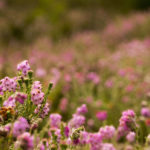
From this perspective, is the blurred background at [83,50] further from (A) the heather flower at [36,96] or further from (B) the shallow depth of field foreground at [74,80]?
(A) the heather flower at [36,96]

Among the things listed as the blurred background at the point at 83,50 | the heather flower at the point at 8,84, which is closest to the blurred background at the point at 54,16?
the blurred background at the point at 83,50

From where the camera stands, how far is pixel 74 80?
3.44m

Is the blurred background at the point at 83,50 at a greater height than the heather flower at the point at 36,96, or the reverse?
the blurred background at the point at 83,50

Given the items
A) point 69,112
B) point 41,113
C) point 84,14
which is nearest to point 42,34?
point 84,14

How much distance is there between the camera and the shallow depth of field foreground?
44.6 inches

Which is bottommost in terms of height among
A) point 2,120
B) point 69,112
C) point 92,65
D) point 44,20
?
point 2,120

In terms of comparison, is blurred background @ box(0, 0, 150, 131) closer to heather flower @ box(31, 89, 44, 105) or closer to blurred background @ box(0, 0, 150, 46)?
blurred background @ box(0, 0, 150, 46)

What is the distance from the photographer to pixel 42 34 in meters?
Result: 9.73

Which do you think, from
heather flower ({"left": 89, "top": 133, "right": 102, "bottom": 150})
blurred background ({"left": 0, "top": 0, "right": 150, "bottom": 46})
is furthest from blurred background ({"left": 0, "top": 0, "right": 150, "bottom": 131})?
heather flower ({"left": 89, "top": 133, "right": 102, "bottom": 150})

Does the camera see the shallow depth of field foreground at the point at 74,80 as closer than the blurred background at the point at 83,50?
Yes

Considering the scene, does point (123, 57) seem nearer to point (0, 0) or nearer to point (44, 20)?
point (44, 20)

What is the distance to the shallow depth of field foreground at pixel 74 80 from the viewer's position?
1.13 m

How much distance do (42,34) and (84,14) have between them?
2.32 metres

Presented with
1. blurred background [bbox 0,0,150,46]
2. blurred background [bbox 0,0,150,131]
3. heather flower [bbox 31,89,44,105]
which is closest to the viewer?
heather flower [bbox 31,89,44,105]
